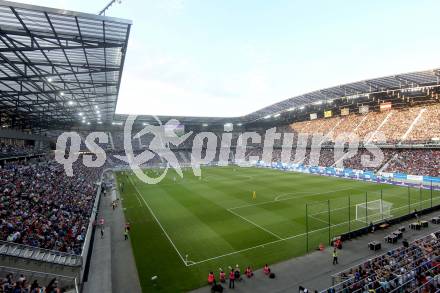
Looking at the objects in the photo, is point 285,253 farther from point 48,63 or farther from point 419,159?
point 419,159

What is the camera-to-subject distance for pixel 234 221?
28.1 m

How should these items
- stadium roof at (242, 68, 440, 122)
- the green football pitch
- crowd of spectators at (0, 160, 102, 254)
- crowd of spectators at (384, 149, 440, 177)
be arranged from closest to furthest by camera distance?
crowd of spectators at (0, 160, 102, 254), the green football pitch, crowd of spectators at (384, 149, 440, 177), stadium roof at (242, 68, 440, 122)

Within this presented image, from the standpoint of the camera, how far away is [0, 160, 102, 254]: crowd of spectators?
57.1 ft

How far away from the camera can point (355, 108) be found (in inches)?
2977

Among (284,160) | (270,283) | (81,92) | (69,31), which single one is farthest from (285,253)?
(284,160)

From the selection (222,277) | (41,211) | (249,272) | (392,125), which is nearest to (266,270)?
(249,272)

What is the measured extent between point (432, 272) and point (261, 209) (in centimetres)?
1944

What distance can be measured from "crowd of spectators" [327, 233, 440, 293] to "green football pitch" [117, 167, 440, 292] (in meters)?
5.41

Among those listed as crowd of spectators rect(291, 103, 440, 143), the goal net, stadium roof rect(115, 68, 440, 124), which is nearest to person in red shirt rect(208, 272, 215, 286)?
the goal net

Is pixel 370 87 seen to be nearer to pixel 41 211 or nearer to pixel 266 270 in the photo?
pixel 266 270

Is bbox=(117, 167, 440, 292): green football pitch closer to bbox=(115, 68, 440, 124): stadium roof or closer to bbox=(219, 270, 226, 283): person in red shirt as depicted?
bbox=(219, 270, 226, 283): person in red shirt

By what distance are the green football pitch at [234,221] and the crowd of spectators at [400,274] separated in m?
5.41

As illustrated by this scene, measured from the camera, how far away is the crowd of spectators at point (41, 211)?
1741cm

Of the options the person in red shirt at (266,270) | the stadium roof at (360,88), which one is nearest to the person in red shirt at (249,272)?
the person in red shirt at (266,270)
